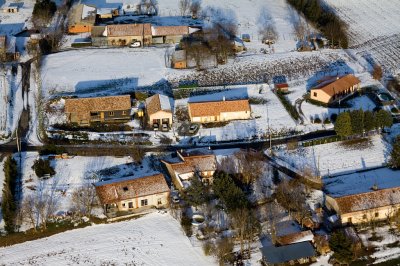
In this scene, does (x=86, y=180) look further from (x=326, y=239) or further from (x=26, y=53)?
(x=26, y=53)

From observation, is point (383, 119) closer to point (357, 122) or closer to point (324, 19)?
point (357, 122)

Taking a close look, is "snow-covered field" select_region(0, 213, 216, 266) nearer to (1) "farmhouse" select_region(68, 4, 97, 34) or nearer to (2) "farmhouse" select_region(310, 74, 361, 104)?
A: (2) "farmhouse" select_region(310, 74, 361, 104)

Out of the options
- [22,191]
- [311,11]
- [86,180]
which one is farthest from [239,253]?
[311,11]

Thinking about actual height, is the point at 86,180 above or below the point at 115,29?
below

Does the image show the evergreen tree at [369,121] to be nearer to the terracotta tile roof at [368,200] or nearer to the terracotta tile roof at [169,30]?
the terracotta tile roof at [368,200]

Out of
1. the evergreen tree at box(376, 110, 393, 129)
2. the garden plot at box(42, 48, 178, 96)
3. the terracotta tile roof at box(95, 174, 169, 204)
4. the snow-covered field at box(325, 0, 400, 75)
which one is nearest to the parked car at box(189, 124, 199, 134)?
the garden plot at box(42, 48, 178, 96)

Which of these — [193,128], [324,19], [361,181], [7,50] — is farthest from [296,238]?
[324,19]
